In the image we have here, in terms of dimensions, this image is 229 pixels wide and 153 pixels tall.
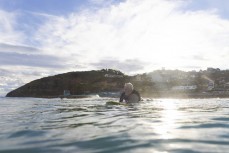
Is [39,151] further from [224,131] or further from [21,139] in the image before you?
[224,131]

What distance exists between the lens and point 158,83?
82125 mm

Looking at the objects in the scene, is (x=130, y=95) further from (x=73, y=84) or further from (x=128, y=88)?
(x=73, y=84)

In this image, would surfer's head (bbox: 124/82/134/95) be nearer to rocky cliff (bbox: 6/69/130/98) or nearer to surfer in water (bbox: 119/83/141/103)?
surfer in water (bbox: 119/83/141/103)

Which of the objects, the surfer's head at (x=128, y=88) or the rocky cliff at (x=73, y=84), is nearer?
the surfer's head at (x=128, y=88)

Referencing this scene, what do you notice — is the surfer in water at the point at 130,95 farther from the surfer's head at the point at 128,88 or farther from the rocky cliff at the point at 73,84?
the rocky cliff at the point at 73,84

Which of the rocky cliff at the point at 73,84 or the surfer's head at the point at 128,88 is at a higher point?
the rocky cliff at the point at 73,84

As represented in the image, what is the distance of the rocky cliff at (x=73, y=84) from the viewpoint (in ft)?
231

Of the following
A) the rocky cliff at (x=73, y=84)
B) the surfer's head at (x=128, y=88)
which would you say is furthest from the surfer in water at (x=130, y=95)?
the rocky cliff at (x=73, y=84)

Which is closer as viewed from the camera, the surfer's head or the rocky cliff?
the surfer's head

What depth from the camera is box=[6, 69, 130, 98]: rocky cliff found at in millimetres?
70500

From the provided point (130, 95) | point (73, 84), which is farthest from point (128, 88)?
point (73, 84)

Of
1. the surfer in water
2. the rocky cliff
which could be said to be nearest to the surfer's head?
the surfer in water

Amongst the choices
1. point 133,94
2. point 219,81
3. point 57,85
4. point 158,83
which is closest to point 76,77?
point 57,85

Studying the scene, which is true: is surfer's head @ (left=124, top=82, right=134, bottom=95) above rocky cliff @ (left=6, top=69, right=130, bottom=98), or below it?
below
